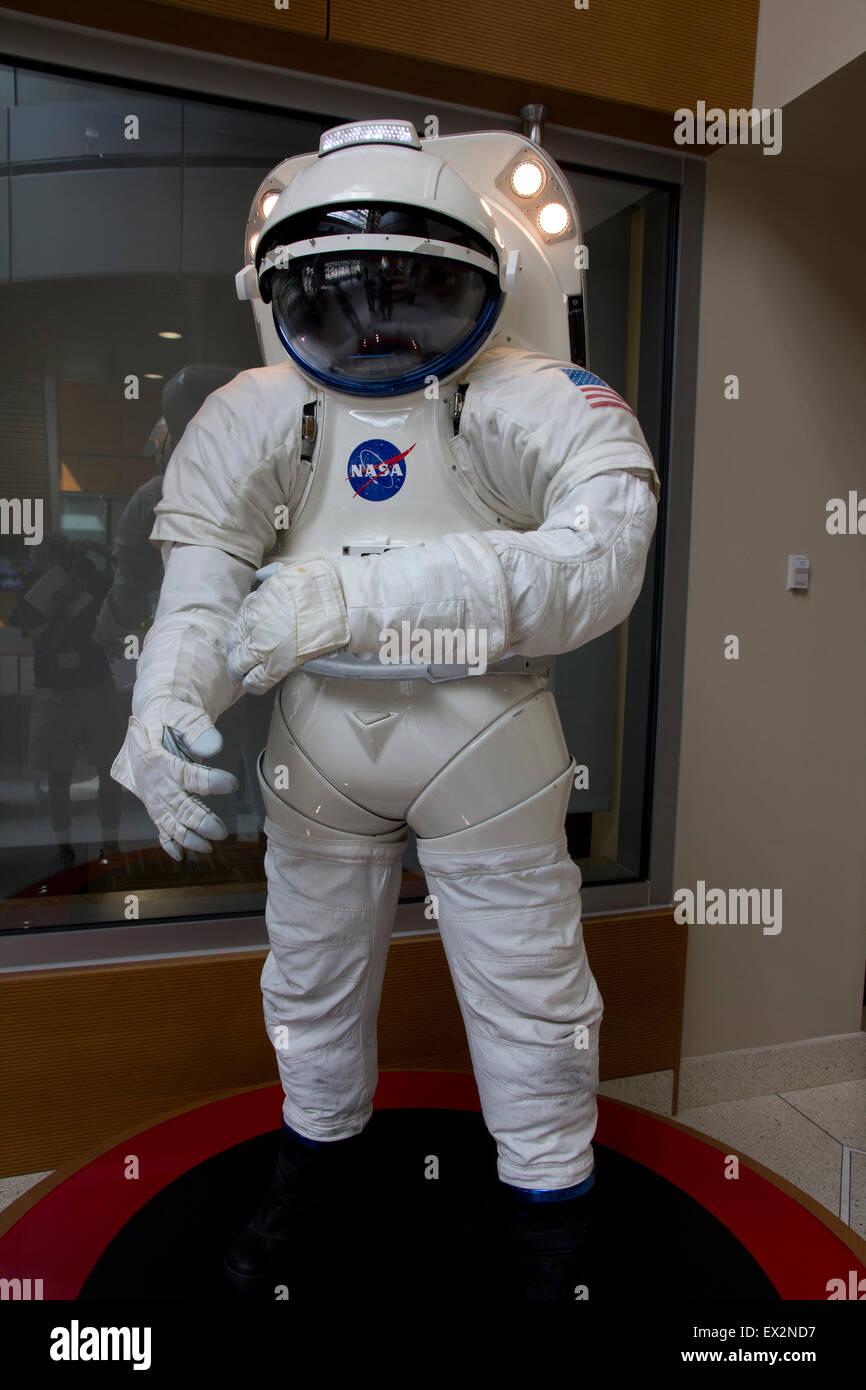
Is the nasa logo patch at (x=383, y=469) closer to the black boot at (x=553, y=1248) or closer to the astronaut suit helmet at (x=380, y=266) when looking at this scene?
the astronaut suit helmet at (x=380, y=266)

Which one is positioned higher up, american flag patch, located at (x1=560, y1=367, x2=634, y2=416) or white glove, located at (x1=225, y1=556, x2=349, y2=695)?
american flag patch, located at (x1=560, y1=367, x2=634, y2=416)

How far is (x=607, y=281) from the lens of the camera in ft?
7.77

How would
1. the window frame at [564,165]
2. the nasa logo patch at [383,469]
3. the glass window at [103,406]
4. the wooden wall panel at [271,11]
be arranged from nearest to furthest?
the nasa logo patch at [383,469] → the wooden wall panel at [271,11] → the window frame at [564,165] → the glass window at [103,406]

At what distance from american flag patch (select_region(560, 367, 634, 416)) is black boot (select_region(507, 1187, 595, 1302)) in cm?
111

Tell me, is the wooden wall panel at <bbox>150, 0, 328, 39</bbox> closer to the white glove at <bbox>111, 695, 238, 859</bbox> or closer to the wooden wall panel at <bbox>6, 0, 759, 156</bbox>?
the wooden wall panel at <bbox>6, 0, 759, 156</bbox>

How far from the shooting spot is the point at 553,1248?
4.18ft

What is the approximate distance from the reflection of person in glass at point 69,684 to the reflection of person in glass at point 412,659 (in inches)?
35.8

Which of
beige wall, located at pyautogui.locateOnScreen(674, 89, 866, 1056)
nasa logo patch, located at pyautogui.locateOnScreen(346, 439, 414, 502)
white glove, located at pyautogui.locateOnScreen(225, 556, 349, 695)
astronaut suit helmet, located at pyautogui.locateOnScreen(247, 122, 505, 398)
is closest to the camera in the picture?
white glove, located at pyautogui.locateOnScreen(225, 556, 349, 695)

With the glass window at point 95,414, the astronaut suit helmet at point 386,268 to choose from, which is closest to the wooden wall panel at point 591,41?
the glass window at point 95,414

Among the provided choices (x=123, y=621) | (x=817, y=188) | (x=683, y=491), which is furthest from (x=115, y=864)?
(x=817, y=188)

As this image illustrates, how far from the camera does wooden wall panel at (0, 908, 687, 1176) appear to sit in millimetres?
1934

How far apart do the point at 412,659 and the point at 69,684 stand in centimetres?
138

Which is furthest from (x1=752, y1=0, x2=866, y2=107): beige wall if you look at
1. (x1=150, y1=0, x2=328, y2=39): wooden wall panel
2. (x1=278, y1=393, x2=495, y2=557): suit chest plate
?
(x1=278, y1=393, x2=495, y2=557): suit chest plate

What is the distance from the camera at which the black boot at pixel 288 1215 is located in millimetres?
1369
